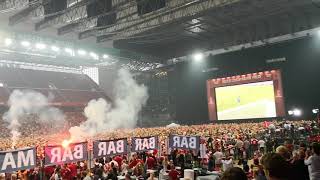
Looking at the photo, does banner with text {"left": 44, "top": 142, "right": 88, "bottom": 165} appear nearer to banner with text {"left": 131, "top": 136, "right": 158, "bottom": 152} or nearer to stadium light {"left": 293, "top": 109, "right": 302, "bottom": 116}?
banner with text {"left": 131, "top": 136, "right": 158, "bottom": 152}

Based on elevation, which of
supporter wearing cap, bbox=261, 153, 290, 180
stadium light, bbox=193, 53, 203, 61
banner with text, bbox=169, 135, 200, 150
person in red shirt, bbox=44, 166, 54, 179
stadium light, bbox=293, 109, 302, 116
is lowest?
person in red shirt, bbox=44, 166, 54, 179

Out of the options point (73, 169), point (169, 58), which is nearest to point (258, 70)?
point (169, 58)

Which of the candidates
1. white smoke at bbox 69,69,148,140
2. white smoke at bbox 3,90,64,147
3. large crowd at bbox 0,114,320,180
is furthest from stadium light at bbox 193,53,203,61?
white smoke at bbox 3,90,64,147

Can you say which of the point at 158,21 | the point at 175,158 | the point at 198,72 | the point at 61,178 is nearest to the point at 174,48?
the point at 198,72

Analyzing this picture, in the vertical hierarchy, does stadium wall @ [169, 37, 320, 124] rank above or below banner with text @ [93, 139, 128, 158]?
above

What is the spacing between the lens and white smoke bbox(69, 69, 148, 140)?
3794cm

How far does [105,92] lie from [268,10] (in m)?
24.2

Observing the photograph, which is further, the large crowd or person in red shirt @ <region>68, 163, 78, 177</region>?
person in red shirt @ <region>68, 163, 78, 177</region>

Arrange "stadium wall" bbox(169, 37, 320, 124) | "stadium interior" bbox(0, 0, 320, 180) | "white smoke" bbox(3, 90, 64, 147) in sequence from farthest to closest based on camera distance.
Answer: "white smoke" bbox(3, 90, 64, 147), "stadium wall" bbox(169, 37, 320, 124), "stadium interior" bbox(0, 0, 320, 180)

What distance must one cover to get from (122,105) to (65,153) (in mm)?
29548

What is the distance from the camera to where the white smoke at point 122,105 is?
124 feet

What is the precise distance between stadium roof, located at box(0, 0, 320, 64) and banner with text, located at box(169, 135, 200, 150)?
8248 mm

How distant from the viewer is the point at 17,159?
962 centimetres

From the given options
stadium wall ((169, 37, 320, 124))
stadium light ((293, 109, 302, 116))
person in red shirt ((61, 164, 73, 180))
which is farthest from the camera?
stadium light ((293, 109, 302, 116))
